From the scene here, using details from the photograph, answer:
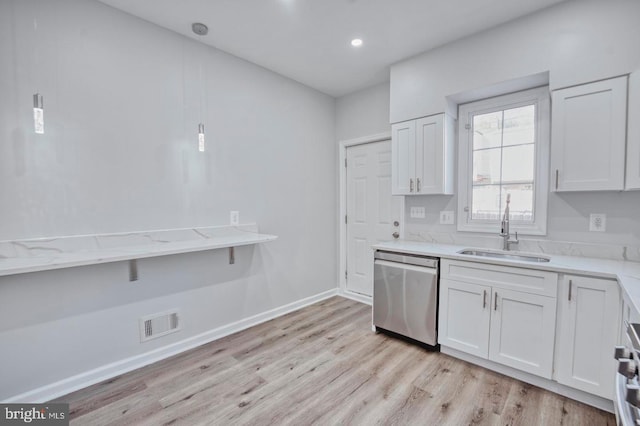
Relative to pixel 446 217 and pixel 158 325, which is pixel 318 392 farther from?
pixel 446 217

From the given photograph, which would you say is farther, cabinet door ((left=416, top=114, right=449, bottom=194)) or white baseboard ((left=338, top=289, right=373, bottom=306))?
white baseboard ((left=338, top=289, right=373, bottom=306))

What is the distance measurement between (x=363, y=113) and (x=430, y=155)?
1.29m

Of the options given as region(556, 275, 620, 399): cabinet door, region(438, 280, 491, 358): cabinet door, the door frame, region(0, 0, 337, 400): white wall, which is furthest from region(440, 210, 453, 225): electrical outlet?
region(0, 0, 337, 400): white wall

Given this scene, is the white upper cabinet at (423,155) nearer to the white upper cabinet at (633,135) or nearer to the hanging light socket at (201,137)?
the white upper cabinet at (633,135)

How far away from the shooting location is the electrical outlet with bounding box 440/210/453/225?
114 inches

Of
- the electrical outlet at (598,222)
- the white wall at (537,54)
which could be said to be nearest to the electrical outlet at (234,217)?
the white wall at (537,54)

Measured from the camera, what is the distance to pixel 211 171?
2.71 meters

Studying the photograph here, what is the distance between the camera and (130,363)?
7.30ft

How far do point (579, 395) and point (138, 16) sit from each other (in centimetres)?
422

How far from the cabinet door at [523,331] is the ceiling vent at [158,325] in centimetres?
261

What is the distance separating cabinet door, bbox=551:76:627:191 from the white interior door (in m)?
1.51

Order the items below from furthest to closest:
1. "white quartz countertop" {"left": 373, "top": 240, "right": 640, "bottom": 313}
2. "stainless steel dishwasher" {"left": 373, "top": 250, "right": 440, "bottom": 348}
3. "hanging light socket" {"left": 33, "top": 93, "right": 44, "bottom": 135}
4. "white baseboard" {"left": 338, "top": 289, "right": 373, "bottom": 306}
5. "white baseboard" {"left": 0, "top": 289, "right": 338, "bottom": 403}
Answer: "white baseboard" {"left": 338, "top": 289, "right": 373, "bottom": 306} → "stainless steel dishwasher" {"left": 373, "top": 250, "right": 440, "bottom": 348} → "white baseboard" {"left": 0, "top": 289, "right": 338, "bottom": 403} → "hanging light socket" {"left": 33, "top": 93, "right": 44, "bottom": 135} → "white quartz countertop" {"left": 373, "top": 240, "right": 640, "bottom": 313}

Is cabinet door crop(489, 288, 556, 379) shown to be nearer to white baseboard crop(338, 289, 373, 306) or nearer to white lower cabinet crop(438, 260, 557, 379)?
white lower cabinet crop(438, 260, 557, 379)

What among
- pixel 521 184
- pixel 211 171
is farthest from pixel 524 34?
pixel 211 171
